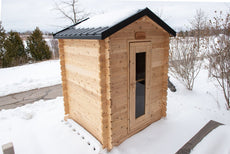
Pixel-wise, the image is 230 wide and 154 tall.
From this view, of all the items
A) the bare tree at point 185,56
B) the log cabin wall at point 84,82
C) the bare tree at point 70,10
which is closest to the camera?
the log cabin wall at point 84,82

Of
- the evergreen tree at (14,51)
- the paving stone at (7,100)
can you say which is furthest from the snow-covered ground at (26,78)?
the evergreen tree at (14,51)

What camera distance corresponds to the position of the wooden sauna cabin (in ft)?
9.18

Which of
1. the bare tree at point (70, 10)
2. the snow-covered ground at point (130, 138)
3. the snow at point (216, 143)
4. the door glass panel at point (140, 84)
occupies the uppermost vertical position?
the bare tree at point (70, 10)

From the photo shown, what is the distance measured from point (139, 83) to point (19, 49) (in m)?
14.7

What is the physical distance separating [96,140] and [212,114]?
3469 mm

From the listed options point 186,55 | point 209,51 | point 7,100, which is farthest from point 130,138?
point 7,100

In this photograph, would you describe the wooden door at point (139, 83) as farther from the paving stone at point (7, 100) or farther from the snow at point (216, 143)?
the paving stone at point (7, 100)

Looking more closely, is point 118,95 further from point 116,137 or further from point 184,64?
point 184,64

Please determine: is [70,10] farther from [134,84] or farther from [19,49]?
[134,84]

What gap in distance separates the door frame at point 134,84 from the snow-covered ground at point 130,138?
25 cm

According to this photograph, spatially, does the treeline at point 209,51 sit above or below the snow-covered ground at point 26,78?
above

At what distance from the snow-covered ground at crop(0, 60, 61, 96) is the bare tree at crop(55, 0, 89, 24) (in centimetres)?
416

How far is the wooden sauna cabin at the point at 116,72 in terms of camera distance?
2.80 metres

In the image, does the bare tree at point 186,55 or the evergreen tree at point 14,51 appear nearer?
the bare tree at point 186,55
